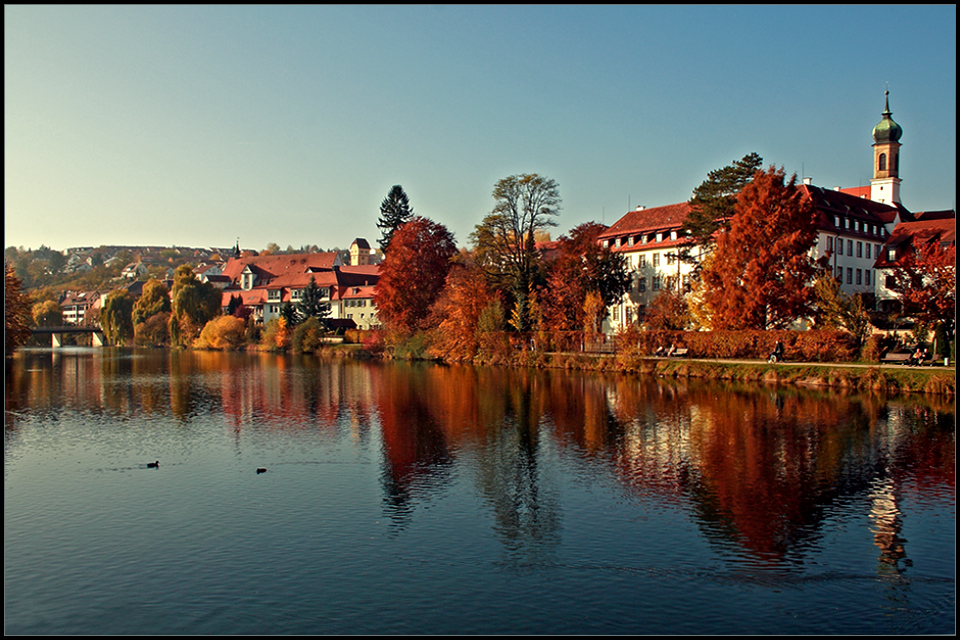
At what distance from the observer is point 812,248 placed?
6269cm

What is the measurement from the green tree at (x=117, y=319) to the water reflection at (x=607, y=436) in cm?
5867

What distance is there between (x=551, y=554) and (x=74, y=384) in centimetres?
4444

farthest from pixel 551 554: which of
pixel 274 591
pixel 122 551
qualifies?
pixel 122 551

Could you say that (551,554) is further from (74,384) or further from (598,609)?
(74,384)

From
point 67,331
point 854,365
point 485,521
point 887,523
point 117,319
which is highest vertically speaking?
point 117,319

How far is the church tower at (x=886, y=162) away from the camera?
9569 centimetres

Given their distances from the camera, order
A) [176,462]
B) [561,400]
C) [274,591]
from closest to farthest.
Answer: [274,591] → [176,462] → [561,400]

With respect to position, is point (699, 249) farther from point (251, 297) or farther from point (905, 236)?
point (251, 297)

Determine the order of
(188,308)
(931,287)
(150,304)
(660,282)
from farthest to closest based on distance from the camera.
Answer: (150,304), (188,308), (660,282), (931,287)

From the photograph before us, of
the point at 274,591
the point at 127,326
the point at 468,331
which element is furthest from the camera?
the point at 127,326

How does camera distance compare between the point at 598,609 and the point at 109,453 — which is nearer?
the point at 598,609

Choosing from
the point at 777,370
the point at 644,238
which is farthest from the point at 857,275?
the point at 777,370

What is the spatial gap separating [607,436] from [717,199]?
120 ft

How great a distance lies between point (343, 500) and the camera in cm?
2028
